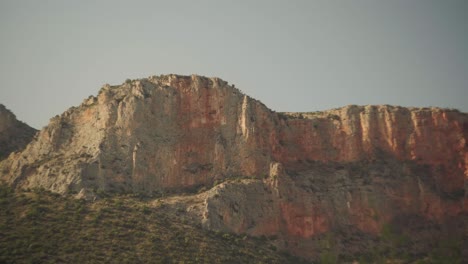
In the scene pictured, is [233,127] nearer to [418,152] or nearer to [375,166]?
[375,166]

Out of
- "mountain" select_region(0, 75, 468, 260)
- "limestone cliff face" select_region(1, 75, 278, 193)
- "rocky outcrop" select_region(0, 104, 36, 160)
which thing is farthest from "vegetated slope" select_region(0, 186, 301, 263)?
"rocky outcrop" select_region(0, 104, 36, 160)

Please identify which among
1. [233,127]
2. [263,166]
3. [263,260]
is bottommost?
[263,260]

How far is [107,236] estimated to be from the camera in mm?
48875

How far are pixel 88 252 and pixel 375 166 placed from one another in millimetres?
39068

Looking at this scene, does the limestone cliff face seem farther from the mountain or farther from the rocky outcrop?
the rocky outcrop

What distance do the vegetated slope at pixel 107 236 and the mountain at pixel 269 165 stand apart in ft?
8.58

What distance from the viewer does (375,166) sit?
67.8 meters

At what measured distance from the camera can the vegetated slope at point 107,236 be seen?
44688 mm

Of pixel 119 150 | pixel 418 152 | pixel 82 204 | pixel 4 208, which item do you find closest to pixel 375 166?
pixel 418 152

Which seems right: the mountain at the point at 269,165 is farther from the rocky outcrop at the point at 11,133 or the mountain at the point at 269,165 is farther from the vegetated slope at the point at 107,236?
the rocky outcrop at the point at 11,133

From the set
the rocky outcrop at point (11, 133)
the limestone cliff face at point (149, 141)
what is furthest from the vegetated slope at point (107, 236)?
the rocky outcrop at point (11, 133)

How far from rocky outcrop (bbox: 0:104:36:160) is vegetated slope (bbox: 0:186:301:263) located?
16.3 m

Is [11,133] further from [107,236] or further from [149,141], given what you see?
[107,236]

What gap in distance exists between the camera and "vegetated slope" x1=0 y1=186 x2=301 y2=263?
44.7 meters
